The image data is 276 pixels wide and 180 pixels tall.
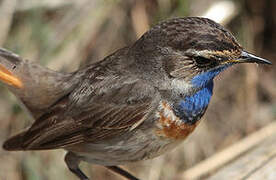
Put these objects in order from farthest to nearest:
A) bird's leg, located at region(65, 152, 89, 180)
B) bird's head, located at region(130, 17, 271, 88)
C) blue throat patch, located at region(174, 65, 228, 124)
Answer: bird's leg, located at region(65, 152, 89, 180), blue throat patch, located at region(174, 65, 228, 124), bird's head, located at region(130, 17, 271, 88)

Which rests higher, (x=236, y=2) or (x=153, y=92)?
(x=236, y=2)

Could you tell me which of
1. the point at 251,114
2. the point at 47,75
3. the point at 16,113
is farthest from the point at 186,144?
the point at 47,75

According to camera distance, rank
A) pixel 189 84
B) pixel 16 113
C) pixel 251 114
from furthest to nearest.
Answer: pixel 251 114
pixel 16 113
pixel 189 84

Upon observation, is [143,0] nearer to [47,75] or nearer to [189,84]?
[47,75]

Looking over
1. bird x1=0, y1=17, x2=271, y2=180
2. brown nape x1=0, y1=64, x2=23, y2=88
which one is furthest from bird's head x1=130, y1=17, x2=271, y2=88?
brown nape x1=0, y1=64, x2=23, y2=88

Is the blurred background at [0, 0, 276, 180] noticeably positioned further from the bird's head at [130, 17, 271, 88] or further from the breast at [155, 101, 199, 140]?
the bird's head at [130, 17, 271, 88]

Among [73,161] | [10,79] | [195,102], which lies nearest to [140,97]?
[195,102]

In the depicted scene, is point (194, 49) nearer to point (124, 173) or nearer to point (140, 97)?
point (140, 97)
